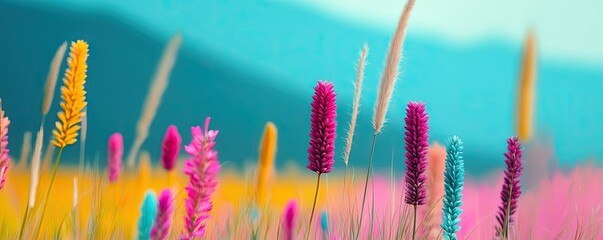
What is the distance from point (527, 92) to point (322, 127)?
78 centimetres

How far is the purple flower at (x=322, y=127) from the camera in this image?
821 millimetres

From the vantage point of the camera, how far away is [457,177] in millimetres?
824

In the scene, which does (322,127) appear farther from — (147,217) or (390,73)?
(147,217)

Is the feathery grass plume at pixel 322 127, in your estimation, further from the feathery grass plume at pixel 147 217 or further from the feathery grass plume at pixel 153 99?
the feathery grass plume at pixel 153 99

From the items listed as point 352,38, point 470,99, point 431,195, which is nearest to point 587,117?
point 470,99

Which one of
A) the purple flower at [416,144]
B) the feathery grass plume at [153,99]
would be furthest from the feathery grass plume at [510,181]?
the feathery grass plume at [153,99]

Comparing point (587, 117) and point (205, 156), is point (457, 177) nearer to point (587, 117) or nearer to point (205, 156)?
point (205, 156)

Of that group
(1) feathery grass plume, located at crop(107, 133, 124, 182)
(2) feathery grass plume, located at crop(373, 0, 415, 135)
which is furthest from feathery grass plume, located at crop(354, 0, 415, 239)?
(1) feathery grass plume, located at crop(107, 133, 124, 182)

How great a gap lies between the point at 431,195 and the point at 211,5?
5.16 ft

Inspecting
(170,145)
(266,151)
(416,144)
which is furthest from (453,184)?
(170,145)

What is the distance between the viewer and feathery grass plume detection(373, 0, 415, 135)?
85cm

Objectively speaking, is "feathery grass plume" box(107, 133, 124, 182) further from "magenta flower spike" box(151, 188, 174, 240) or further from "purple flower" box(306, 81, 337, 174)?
"magenta flower spike" box(151, 188, 174, 240)

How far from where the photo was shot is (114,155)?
49.6 inches

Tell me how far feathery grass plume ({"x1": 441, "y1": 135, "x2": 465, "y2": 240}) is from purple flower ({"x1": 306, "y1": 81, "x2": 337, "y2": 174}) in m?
0.14
